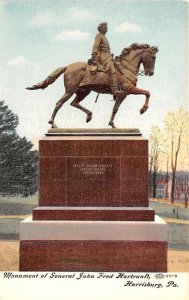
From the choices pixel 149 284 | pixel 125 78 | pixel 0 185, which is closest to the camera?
pixel 149 284

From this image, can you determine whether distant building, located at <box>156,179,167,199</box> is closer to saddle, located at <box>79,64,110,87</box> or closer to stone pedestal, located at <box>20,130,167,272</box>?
stone pedestal, located at <box>20,130,167,272</box>

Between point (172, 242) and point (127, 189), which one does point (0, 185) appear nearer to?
point (172, 242)

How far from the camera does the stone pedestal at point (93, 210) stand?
461 inches

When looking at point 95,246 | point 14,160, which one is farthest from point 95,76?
point 14,160

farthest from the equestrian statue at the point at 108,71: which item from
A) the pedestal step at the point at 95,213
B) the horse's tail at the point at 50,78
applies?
the pedestal step at the point at 95,213

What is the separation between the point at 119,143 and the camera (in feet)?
40.3

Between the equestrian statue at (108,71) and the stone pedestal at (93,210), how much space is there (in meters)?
0.98

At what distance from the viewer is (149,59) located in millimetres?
13008

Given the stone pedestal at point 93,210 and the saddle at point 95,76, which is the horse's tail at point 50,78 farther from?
the stone pedestal at point 93,210

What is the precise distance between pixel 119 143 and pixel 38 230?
2662 millimetres

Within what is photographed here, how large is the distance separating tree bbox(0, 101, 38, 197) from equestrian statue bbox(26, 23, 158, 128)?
9.80 meters

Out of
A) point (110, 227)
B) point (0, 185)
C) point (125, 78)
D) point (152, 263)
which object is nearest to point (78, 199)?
point (110, 227)

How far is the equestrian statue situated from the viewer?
1279cm

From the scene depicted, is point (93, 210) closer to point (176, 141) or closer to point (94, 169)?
point (94, 169)
